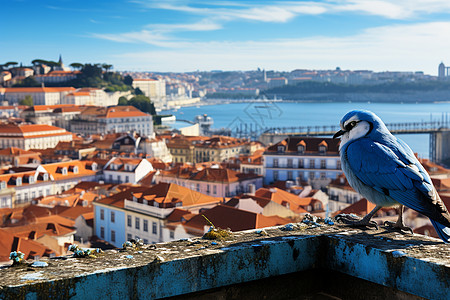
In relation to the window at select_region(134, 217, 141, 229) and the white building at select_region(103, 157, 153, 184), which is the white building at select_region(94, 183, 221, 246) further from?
the white building at select_region(103, 157, 153, 184)

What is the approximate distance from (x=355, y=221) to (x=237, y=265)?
65 cm

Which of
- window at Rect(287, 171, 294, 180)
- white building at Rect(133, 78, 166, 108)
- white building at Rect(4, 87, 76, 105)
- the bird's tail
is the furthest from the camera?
white building at Rect(133, 78, 166, 108)

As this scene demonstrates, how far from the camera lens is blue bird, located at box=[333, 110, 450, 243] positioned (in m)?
2.24

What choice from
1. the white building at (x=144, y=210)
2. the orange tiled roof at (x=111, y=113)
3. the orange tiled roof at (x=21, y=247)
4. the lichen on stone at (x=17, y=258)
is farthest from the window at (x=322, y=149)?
the orange tiled roof at (x=111, y=113)

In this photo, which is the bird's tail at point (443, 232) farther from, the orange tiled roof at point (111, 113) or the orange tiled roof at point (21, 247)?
the orange tiled roof at point (111, 113)

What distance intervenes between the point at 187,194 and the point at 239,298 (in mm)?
16265

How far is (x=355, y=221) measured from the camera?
8.02 feet

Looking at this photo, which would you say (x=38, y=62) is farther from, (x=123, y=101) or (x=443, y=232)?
(x=443, y=232)

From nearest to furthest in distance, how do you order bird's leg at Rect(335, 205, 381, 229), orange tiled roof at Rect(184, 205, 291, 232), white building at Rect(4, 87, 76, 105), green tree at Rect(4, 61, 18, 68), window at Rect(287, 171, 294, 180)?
bird's leg at Rect(335, 205, 381, 229), orange tiled roof at Rect(184, 205, 291, 232), window at Rect(287, 171, 294, 180), white building at Rect(4, 87, 76, 105), green tree at Rect(4, 61, 18, 68)

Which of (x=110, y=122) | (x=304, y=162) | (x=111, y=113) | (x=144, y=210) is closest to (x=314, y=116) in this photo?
(x=111, y=113)

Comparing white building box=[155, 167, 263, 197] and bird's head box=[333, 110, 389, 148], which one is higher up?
bird's head box=[333, 110, 389, 148]

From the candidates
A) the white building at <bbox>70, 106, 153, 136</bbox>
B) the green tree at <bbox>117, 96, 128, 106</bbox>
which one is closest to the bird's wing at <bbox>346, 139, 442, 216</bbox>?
the white building at <bbox>70, 106, 153, 136</bbox>

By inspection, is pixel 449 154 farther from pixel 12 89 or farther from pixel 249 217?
pixel 12 89

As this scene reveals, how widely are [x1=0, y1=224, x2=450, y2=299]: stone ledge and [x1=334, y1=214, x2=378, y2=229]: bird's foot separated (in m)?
0.09
